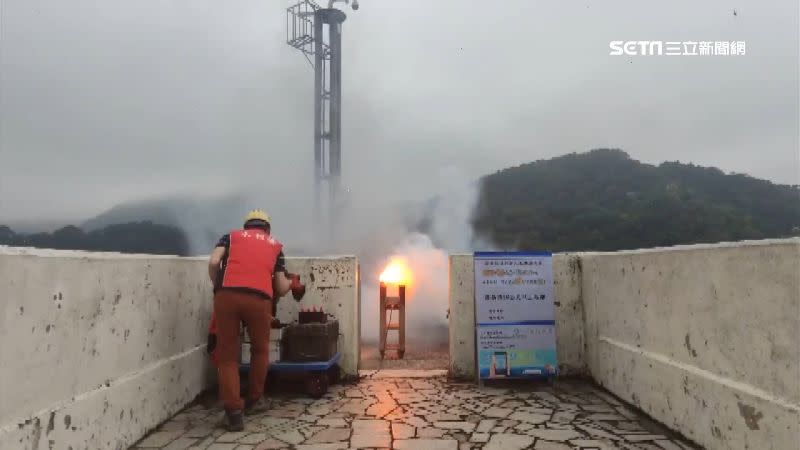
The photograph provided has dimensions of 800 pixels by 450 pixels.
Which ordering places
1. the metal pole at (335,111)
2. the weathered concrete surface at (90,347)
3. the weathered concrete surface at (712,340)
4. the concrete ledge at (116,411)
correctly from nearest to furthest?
the weathered concrete surface at (90,347) < the concrete ledge at (116,411) < the weathered concrete surface at (712,340) < the metal pole at (335,111)

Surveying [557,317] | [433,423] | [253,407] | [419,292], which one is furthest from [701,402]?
[419,292]

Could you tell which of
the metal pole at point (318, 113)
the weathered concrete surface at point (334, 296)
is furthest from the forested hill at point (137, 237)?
the weathered concrete surface at point (334, 296)

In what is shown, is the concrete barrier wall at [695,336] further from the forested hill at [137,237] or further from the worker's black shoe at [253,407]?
the forested hill at [137,237]

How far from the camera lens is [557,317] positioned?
7.06m

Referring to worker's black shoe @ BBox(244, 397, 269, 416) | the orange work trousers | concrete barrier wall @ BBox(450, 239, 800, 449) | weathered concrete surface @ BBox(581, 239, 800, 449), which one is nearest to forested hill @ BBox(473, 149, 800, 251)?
concrete barrier wall @ BBox(450, 239, 800, 449)

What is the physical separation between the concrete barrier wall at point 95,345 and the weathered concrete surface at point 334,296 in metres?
1.19

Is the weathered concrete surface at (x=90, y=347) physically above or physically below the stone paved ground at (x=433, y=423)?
above

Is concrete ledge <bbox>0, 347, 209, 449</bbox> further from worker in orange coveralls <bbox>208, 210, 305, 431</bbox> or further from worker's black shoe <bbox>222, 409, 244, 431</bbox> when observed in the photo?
worker's black shoe <bbox>222, 409, 244, 431</bbox>

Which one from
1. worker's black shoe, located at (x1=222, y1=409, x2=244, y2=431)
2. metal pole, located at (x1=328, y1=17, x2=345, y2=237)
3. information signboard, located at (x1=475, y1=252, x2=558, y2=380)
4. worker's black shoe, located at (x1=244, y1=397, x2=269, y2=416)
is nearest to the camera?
worker's black shoe, located at (x1=222, y1=409, x2=244, y2=431)

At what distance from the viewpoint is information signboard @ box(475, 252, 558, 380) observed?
6.50 m

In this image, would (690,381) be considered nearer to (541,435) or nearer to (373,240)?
(541,435)

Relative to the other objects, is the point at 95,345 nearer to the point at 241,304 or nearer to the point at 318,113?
the point at 241,304

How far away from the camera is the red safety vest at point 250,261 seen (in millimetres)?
4887

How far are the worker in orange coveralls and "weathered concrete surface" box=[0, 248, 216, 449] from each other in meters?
0.59
